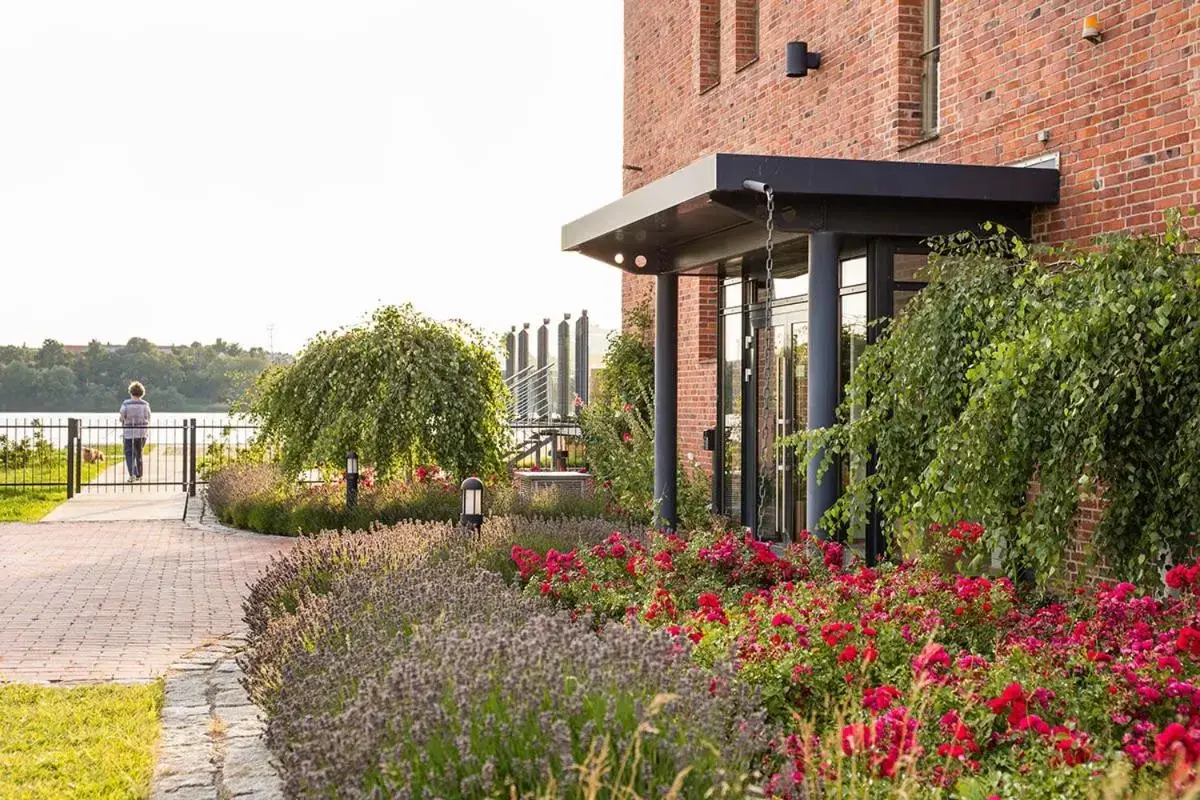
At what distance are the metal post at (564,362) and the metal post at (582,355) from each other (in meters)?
0.42

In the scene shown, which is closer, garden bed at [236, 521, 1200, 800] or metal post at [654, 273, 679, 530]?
garden bed at [236, 521, 1200, 800]

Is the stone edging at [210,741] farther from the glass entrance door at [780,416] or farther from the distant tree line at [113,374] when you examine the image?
the distant tree line at [113,374]

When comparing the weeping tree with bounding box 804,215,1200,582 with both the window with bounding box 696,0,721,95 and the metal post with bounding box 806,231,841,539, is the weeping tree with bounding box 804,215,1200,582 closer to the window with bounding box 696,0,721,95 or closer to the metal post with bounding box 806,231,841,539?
the metal post with bounding box 806,231,841,539

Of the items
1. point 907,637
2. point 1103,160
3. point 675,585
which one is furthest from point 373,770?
point 1103,160

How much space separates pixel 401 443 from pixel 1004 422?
31.5 feet

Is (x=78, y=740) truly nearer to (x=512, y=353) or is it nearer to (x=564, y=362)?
(x=564, y=362)

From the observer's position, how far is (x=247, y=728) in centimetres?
632

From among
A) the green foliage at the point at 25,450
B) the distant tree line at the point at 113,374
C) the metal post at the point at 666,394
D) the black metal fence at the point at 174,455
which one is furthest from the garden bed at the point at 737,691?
the distant tree line at the point at 113,374

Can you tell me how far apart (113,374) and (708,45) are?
30.3 m

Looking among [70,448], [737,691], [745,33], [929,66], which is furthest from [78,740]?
[70,448]

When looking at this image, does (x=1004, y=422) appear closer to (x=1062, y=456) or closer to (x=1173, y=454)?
(x=1062, y=456)

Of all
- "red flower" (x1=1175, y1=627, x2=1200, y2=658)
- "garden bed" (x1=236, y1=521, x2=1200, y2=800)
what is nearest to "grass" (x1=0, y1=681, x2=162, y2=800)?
"garden bed" (x1=236, y1=521, x2=1200, y2=800)

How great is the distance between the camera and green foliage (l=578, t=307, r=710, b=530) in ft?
45.4

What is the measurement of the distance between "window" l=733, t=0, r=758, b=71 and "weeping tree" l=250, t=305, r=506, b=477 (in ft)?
15.3
